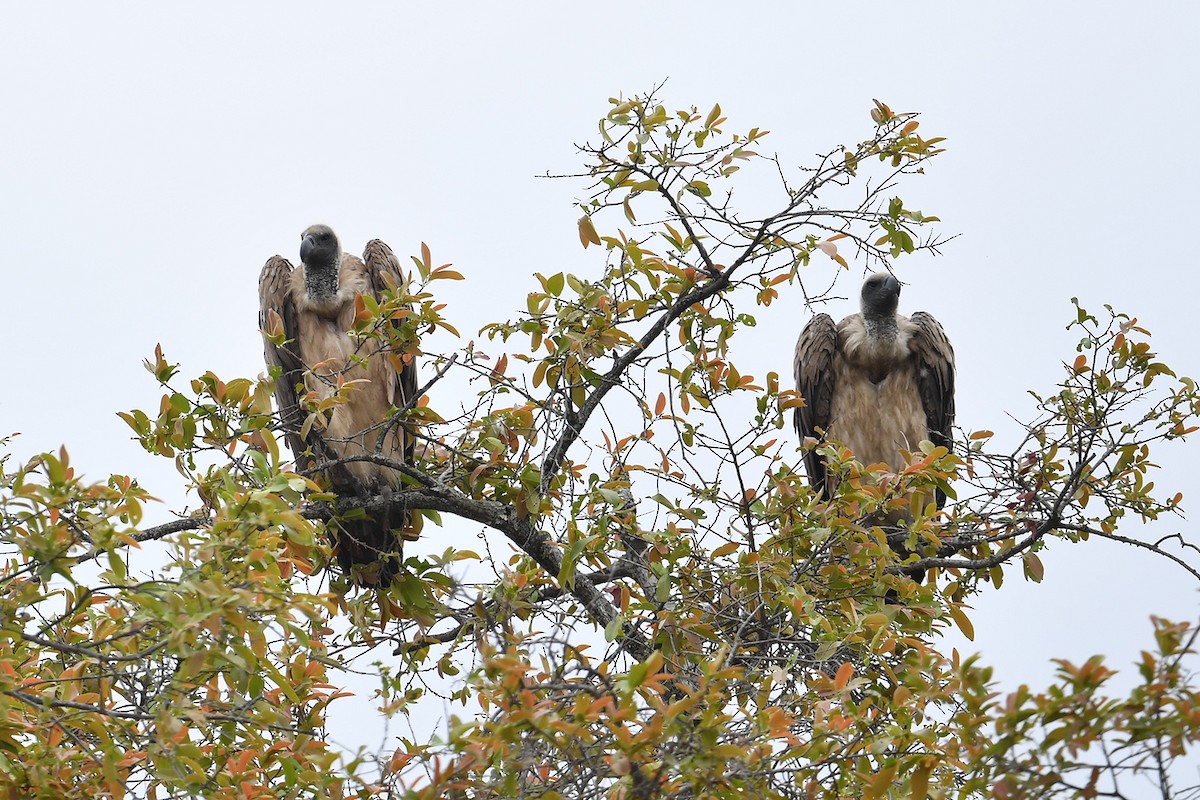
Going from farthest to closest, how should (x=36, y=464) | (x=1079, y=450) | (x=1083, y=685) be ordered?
(x=1079, y=450) < (x=36, y=464) < (x=1083, y=685)

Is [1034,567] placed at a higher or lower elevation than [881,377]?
lower

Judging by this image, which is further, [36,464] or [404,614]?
[404,614]

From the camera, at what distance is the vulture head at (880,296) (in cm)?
791

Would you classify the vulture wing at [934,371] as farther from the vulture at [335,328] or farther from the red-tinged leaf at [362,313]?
the red-tinged leaf at [362,313]

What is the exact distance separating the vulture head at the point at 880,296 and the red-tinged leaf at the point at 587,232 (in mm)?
3554

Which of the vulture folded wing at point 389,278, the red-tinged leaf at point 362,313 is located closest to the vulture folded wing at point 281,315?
the vulture folded wing at point 389,278

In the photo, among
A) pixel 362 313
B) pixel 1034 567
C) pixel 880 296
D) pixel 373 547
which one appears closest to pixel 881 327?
pixel 880 296

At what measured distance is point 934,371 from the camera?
26.1 ft

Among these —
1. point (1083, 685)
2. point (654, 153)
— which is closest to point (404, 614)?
point (654, 153)

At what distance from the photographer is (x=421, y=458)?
5.56 metres

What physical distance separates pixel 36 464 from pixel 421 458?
7.18 ft

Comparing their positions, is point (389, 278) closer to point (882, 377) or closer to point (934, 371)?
point (882, 377)

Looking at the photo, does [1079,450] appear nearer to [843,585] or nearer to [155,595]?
[843,585]

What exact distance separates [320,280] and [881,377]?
11.2 feet
